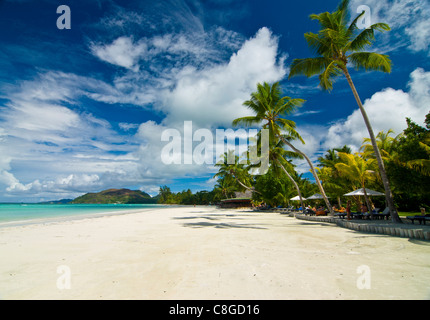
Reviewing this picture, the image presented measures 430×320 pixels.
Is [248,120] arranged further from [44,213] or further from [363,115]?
[44,213]

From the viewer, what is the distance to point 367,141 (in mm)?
22469

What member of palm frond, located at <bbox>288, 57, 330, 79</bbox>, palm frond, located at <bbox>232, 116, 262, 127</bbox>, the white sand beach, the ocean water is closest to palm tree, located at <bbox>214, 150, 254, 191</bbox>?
the ocean water

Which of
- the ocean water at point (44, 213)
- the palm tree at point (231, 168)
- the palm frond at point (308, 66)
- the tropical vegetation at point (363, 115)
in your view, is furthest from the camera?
the palm tree at point (231, 168)

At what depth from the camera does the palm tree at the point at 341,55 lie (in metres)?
11.2

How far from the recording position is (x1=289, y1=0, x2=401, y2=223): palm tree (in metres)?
11.2

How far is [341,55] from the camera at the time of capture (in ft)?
40.9

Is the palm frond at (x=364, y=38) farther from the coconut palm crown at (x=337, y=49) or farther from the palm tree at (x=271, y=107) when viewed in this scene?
the palm tree at (x=271, y=107)

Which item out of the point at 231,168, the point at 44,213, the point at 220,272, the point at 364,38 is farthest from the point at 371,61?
the point at 44,213

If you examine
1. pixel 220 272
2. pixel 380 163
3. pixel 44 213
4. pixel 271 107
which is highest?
pixel 271 107

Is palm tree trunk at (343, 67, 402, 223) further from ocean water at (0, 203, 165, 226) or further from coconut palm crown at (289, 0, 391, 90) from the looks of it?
ocean water at (0, 203, 165, 226)

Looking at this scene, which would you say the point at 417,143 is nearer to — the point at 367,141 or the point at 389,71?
the point at 389,71

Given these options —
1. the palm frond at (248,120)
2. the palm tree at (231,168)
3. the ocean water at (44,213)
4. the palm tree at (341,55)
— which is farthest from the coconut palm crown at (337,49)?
the palm tree at (231,168)
